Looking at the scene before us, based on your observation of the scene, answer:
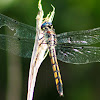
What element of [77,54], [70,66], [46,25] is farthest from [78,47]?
[70,66]

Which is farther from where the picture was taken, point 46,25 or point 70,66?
point 70,66

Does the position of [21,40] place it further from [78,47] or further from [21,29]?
[78,47]

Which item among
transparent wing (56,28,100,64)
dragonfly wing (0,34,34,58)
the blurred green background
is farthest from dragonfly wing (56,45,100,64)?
the blurred green background

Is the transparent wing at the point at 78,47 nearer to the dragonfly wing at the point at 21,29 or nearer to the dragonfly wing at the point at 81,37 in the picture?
the dragonfly wing at the point at 81,37

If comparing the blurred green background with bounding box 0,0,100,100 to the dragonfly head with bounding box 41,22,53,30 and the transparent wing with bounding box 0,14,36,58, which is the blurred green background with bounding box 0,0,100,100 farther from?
the dragonfly head with bounding box 41,22,53,30

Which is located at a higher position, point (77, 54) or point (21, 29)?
point (21, 29)

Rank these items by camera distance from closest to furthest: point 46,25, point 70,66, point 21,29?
point 46,25
point 21,29
point 70,66

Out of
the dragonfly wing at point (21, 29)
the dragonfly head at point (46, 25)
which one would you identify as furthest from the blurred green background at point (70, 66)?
the dragonfly head at point (46, 25)

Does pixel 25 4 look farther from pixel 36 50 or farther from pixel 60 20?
pixel 36 50
